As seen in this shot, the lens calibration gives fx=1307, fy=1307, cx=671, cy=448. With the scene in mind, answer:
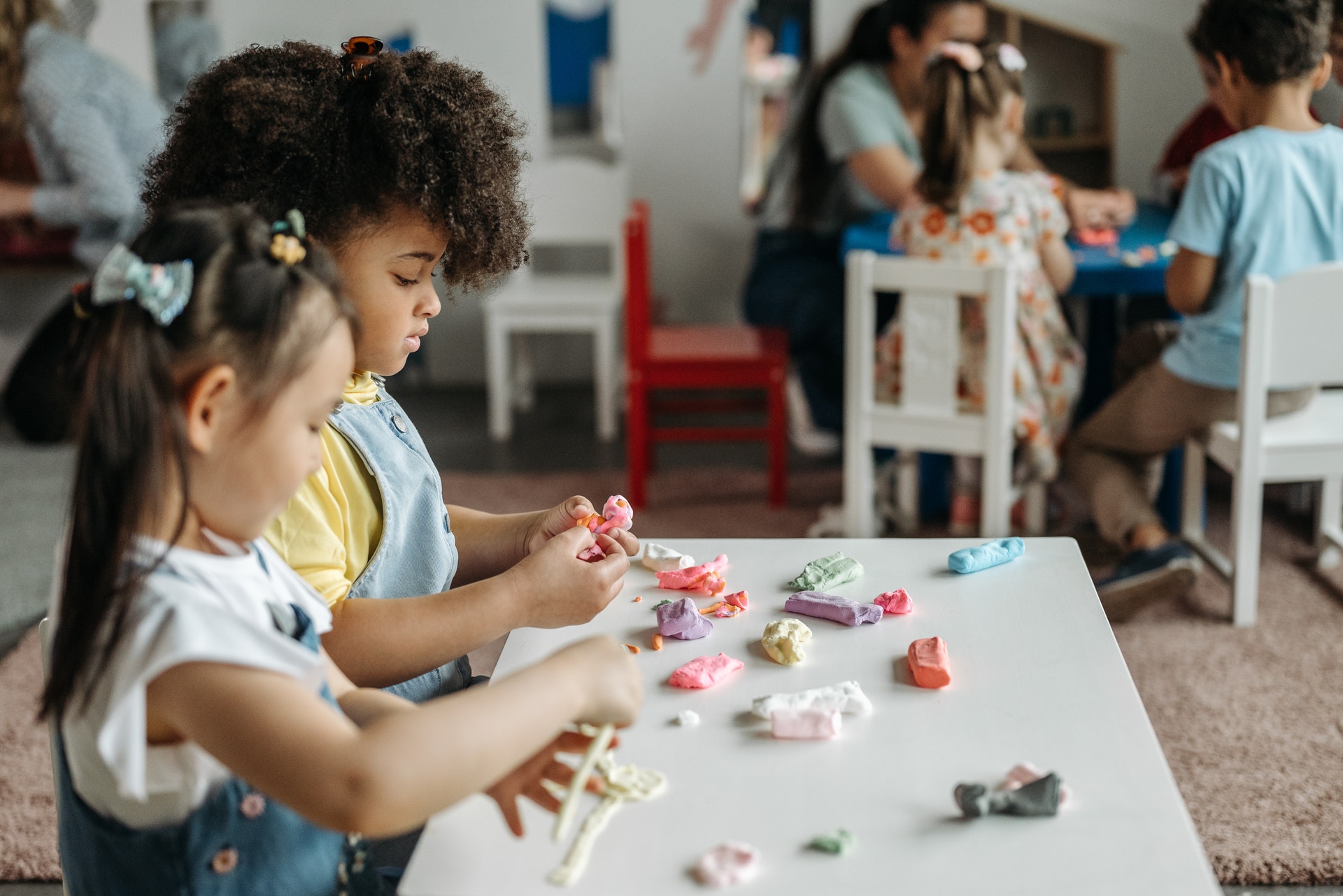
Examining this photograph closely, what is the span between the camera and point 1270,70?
2338 millimetres

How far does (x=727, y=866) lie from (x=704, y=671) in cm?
27

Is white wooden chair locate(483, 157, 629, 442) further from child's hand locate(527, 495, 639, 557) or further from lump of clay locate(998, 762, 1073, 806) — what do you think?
lump of clay locate(998, 762, 1073, 806)

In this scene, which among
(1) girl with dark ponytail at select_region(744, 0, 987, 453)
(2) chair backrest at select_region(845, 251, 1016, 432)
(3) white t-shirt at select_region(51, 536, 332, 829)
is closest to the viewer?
(3) white t-shirt at select_region(51, 536, 332, 829)

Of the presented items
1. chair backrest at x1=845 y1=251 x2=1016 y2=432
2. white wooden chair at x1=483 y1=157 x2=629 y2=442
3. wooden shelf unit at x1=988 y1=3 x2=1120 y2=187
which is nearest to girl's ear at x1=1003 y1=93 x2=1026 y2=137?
chair backrest at x1=845 y1=251 x2=1016 y2=432

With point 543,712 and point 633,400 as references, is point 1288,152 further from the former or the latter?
point 543,712

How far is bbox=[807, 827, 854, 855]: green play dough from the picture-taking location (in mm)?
807

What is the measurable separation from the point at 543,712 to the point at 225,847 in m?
0.25

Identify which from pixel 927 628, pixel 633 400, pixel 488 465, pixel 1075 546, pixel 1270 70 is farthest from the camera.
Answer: pixel 488 465

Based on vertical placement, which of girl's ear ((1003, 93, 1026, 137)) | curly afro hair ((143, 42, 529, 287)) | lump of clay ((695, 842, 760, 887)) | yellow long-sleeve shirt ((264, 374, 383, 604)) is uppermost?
girl's ear ((1003, 93, 1026, 137))

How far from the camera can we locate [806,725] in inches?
37.3

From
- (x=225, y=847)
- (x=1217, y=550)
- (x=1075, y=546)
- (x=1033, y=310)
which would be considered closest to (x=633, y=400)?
(x=1033, y=310)

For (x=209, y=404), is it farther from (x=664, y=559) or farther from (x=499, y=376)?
(x=499, y=376)

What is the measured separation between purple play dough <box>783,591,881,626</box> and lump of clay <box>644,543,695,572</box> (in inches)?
5.1

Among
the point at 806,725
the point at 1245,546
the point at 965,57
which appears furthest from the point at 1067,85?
the point at 806,725
